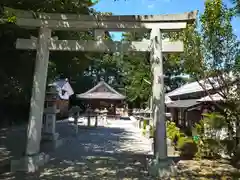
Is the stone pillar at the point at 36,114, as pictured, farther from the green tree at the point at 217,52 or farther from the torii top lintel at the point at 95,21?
the green tree at the point at 217,52

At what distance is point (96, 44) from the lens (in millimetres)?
7473

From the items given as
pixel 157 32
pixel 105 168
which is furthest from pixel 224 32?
pixel 105 168

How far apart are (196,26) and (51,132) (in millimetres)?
7352

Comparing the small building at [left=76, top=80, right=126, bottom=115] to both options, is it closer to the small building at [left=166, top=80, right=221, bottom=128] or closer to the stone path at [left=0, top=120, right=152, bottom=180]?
the small building at [left=166, top=80, right=221, bottom=128]

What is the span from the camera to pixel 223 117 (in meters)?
7.88

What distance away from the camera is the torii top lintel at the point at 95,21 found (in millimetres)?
7320

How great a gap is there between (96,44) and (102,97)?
28.6m

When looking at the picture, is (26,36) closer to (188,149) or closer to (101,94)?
(188,149)

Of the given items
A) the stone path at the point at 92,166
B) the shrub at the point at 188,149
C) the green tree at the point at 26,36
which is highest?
the green tree at the point at 26,36

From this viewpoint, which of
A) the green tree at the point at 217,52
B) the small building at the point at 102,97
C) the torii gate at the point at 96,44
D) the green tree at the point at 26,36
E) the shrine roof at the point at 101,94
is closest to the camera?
the green tree at the point at 217,52

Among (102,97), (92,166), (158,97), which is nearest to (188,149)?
(158,97)

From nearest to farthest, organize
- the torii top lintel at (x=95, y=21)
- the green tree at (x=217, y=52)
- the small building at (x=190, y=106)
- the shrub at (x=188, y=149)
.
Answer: the green tree at (x=217, y=52) < the torii top lintel at (x=95, y=21) < the shrub at (x=188, y=149) < the small building at (x=190, y=106)

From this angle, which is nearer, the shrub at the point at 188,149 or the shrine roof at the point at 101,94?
the shrub at the point at 188,149

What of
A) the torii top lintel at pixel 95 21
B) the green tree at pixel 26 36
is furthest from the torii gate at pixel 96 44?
the green tree at pixel 26 36
